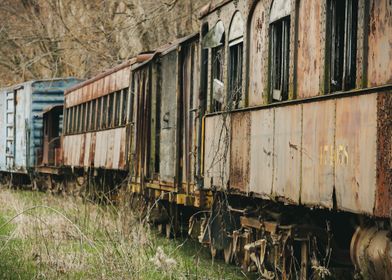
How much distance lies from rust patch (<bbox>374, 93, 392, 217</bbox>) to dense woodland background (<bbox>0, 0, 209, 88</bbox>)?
1888 centimetres

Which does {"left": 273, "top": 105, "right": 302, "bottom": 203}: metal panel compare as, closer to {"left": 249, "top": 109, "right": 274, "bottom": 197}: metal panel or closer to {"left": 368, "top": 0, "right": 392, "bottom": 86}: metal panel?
{"left": 249, "top": 109, "right": 274, "bottom": 197}: metal panel

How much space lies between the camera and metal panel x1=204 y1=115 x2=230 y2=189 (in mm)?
10373

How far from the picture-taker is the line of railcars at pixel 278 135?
21.8 ft

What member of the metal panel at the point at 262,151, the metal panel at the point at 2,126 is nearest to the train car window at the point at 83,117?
Result: the metal panel at the point at 2,126

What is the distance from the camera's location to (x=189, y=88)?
1315cm

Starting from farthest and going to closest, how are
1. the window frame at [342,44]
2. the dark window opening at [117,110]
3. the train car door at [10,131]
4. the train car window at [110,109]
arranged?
the train car door at [10,131] < the train car window at [110,109] < the dark window opening at [117,110] < the window frame at [342,44]

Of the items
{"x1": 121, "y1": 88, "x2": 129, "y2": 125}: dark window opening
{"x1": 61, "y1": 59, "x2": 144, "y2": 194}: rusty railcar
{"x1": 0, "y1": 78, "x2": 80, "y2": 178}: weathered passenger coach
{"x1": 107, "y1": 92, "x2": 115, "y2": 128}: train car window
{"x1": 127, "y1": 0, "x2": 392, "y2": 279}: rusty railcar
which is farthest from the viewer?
{"x1": 0, "y1": 78, "x2": 80, "y2": 178}: weathered passenger coach

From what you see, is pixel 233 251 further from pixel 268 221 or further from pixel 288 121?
pixel 288 121

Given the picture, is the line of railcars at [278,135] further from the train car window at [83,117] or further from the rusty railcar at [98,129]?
the train car window at [83,117]

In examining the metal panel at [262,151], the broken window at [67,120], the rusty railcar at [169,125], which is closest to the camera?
the metal panel at [262,151]

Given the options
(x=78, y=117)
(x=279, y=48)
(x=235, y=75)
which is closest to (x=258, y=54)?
(x=279, y=48)

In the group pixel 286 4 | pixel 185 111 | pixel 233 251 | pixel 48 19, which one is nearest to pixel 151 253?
pixel 233 251

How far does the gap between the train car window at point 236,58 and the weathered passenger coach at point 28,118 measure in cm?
2004

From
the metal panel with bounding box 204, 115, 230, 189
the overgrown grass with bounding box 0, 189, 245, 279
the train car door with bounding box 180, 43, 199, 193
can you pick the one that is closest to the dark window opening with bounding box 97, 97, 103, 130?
the train car door with bounding box 180, 43, 199, 193
